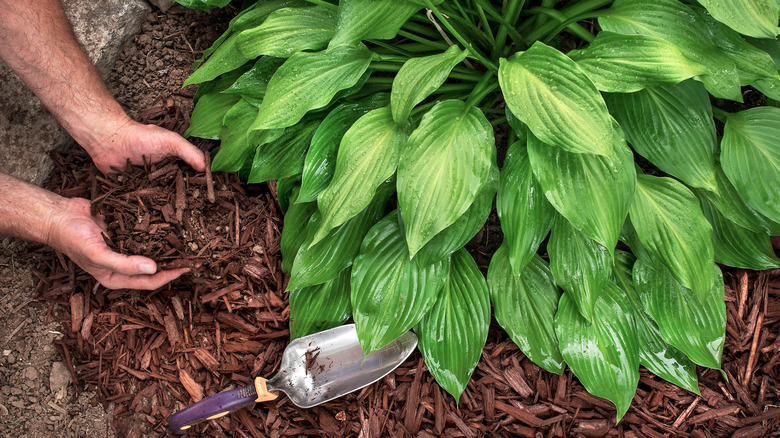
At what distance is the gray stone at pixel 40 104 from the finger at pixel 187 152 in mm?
482

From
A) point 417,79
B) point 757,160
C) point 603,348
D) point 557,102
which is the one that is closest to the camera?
point 557,102

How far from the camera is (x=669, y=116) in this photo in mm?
1217

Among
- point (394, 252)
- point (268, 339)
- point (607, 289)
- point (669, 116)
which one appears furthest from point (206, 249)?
point (669, 116)

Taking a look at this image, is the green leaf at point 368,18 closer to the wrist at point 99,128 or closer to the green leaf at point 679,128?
the green leaf at point 679,128

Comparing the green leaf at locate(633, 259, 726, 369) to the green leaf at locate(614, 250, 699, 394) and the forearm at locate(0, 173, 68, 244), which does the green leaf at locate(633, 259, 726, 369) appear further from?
the forearm at locate(0, 173, 68, 244)

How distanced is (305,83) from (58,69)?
0.83 metres

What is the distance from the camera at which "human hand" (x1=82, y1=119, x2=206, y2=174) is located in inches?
58.2

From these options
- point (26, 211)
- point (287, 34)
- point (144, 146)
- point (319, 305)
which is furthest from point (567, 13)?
point (26, 211)

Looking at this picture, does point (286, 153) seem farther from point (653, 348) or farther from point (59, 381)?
point (653, 348)

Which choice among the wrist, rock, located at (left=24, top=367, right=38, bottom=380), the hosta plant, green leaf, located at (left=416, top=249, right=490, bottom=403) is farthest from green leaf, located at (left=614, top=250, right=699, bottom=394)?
rock, located at (left=24, top=367, right=38, bottom=380)

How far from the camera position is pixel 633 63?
3.36 feet

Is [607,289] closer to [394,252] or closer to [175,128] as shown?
[394,252]

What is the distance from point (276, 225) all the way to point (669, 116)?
3.77 ft

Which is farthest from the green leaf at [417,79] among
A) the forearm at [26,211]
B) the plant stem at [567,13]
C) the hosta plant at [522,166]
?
the forearm at [26,211]
